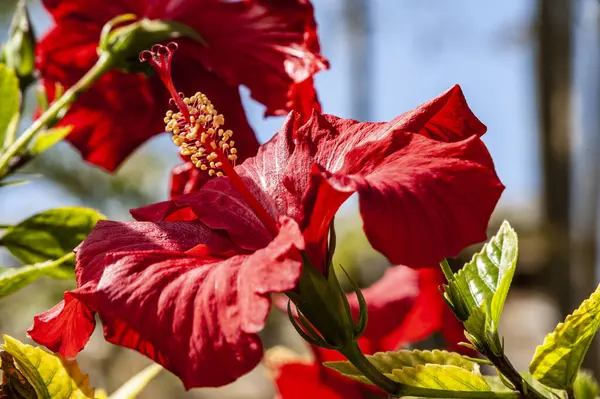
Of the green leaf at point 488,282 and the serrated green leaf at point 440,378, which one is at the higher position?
the green leaf at point 488,282

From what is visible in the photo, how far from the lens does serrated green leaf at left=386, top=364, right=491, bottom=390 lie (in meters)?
0.47

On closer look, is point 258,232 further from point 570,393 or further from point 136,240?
point 570,393

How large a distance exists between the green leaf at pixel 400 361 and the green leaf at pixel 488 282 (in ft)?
0.14

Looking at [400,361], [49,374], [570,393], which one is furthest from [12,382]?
[570,393]

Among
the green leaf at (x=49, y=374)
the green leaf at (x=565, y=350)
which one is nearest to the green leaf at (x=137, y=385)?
the green leaf at (x=49, y=374)

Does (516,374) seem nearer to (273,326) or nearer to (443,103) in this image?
(443,103)

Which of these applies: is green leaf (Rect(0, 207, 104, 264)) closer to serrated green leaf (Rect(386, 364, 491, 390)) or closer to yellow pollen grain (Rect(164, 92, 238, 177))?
yellow pollen grain (Rect(164, 92, 238, 177))

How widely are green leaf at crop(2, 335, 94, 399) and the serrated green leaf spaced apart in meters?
0.21

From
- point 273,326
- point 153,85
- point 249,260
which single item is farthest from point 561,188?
point 249,260

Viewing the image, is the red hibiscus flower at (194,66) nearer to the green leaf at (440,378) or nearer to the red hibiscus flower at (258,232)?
the red hibiscus flower at (258,232)

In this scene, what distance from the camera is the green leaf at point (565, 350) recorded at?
47 cm

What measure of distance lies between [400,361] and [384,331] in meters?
0.29

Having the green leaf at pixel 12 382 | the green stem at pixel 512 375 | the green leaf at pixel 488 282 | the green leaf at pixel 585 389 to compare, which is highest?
the green leaf at pixel 488 282

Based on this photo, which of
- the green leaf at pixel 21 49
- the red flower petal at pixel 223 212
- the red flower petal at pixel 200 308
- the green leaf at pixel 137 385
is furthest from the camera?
the green leaf at pixel 21 49
